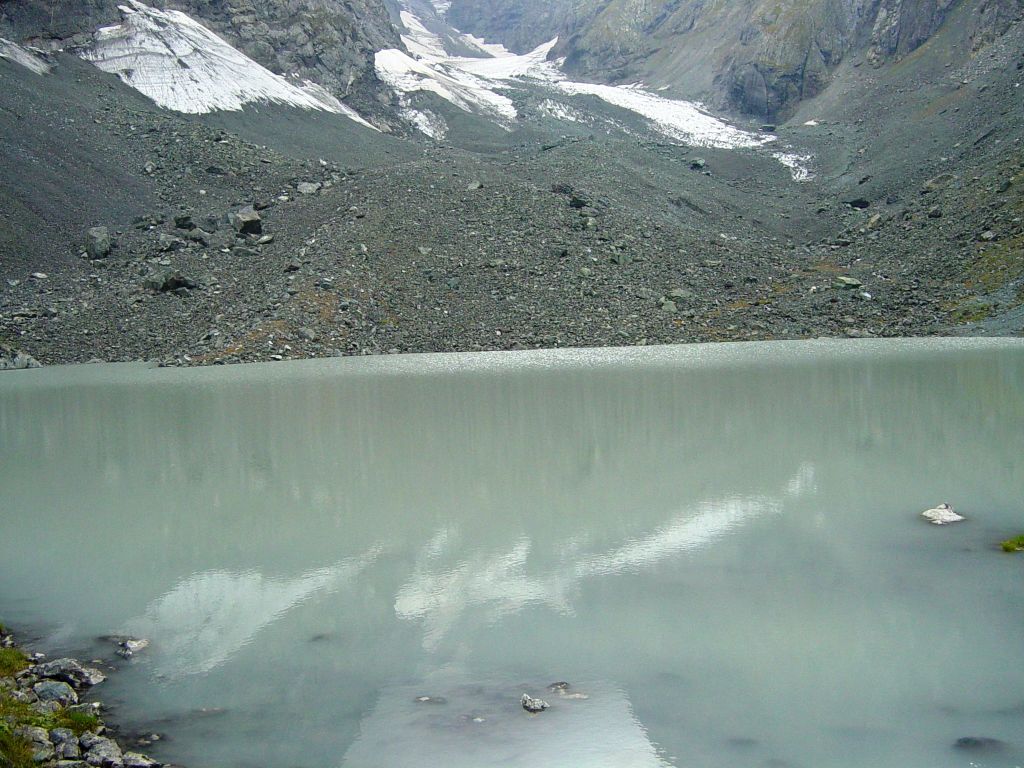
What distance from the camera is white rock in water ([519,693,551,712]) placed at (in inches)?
237

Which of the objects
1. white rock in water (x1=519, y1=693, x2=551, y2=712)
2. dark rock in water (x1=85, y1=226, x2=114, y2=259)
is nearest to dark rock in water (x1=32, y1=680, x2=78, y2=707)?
white rock in water (x1=519, y1=693, x2=551, y2=712)

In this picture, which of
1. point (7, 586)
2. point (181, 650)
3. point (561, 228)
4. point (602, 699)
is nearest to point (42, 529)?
point (7, 586)

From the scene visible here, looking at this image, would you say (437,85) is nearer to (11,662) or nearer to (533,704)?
(11,662)

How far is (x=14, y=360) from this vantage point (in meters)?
34.7

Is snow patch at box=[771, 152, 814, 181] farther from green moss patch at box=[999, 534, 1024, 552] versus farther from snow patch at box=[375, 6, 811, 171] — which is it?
green moss patch at box=[999, 534, 1024, 552]

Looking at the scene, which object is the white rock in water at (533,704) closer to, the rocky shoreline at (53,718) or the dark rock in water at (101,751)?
the rocky shoreline at (53,718)

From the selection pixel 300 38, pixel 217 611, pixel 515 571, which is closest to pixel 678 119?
pixel 300 38

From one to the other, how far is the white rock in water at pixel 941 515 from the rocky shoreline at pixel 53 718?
27.9 ft

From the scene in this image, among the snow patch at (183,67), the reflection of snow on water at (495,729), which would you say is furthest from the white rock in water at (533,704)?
the snow patch at (183,67)

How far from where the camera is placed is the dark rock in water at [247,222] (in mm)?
44250

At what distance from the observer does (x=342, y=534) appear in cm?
1056

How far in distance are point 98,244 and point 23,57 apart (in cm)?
2322

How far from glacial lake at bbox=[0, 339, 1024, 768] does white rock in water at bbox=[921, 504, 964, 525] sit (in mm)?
183

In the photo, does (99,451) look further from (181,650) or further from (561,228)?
(561,228)
